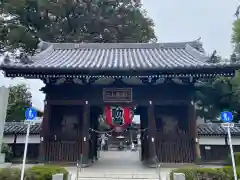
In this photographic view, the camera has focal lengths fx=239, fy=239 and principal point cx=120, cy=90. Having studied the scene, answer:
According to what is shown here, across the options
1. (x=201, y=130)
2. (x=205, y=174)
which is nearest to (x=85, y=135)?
(x=205, y=174)

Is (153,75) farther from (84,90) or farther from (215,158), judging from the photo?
(215,158)

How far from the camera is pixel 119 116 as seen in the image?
11.2 meters

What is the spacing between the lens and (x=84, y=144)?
35.2ft

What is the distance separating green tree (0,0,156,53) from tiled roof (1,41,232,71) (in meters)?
9.93

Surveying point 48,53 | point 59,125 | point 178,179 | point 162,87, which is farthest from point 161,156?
point 48,53

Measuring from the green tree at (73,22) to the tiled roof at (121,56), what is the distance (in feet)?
32.6

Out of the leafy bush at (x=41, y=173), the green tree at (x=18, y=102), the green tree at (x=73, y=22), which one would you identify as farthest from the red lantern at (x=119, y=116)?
the green tree at (x=73, y=22)

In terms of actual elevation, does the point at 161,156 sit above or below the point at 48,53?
below

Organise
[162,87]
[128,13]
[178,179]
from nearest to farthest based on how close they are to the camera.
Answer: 1. [178,179]
2. [162,87]
3. [128,13]

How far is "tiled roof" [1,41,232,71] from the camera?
10.2 metres

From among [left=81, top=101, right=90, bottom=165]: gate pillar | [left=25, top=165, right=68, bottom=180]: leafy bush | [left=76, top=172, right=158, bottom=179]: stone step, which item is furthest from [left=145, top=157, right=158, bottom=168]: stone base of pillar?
[left=25, top=165, right=68, bottom=180]: leafy bush

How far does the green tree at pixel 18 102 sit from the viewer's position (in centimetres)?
2058

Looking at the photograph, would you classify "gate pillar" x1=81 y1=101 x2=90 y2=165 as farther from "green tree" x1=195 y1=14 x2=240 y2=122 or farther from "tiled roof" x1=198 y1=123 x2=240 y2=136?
"green tree" x1=195 y1=14 x2=240 y2=122

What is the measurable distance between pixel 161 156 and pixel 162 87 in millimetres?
3203
